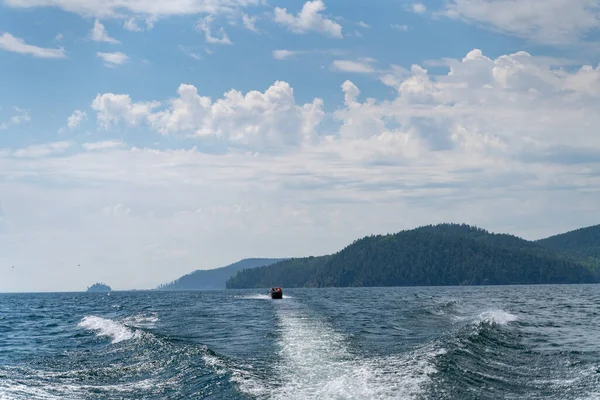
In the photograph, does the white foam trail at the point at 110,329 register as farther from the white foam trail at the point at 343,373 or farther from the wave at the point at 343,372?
the white foam trail at the point at 343,373

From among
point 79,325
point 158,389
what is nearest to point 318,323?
point 79,325

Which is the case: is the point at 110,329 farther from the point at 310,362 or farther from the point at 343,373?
the point at 343,373

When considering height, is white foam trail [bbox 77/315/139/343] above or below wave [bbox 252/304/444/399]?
above

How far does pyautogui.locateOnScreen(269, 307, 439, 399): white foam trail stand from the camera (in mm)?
31406

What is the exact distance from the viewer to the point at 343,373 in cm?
3597

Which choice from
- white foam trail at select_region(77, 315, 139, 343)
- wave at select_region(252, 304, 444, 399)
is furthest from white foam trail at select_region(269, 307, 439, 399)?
white foam trail at select_region(77, 315, 139, 343)

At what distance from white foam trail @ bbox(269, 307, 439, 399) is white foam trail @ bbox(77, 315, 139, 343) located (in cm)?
1510

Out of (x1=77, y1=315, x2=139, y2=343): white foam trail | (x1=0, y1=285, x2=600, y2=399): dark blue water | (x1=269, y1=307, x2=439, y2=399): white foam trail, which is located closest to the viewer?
(x1=269, y1=307, x2=439, y2=399): white foam trail

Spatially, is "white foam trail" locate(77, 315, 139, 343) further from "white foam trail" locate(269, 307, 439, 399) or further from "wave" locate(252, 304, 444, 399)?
"white foam trail" locate(269, 307, 439, 399)

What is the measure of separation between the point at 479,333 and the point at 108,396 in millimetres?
30376

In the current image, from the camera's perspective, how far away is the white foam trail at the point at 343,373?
3141cm

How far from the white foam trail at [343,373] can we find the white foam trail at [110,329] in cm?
1510

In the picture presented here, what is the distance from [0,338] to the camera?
62.4 meters

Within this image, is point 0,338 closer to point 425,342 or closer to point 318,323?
point 318,323
